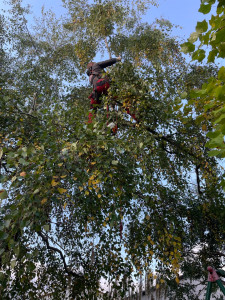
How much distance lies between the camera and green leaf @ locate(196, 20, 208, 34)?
2.21 meters

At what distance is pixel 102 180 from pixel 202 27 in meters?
2.55

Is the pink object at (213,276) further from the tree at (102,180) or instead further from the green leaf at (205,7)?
the green leaf at (205,7)

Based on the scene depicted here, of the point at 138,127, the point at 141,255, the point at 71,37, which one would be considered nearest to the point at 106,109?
the point at 138,127

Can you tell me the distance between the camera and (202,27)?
2234 mm

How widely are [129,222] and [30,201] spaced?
3.50 meters

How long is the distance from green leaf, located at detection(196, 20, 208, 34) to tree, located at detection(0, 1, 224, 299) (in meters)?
0.94

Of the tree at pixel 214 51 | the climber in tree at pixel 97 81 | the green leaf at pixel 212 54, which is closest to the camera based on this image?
the tree at pixel 214 51

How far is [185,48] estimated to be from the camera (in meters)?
2.34

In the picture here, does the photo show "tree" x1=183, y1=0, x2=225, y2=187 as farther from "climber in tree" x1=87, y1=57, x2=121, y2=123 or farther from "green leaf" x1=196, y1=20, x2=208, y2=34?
"climber in tree" x1=87, y1=57, x2=121, y2=123

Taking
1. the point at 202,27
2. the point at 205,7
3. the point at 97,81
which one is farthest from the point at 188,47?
the point at 97,81

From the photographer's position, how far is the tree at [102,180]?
3.64 meters

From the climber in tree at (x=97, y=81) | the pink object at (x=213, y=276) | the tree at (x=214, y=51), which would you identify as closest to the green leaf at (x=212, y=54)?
the tree at (x=214, y=51)

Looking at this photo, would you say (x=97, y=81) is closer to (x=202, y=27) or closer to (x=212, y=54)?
(x=212, y=54)

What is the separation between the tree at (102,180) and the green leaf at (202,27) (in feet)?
Result: 3.08
